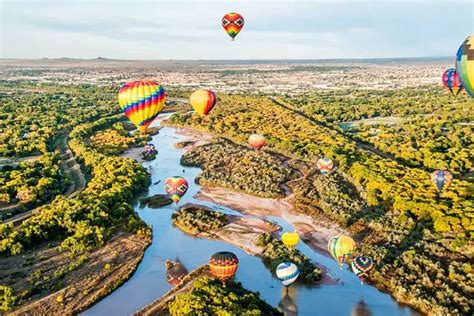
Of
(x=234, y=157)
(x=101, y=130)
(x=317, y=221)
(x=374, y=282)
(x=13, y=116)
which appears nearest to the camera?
(x=374, y=282)

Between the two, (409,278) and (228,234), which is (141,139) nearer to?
(228,234)

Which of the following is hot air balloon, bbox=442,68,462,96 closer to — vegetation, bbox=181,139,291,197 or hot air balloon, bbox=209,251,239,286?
vegetation, bbox=181,139,291,197

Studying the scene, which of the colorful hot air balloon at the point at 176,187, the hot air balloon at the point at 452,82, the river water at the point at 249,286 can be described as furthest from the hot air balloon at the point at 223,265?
the hot air balloon at the point at 452,82

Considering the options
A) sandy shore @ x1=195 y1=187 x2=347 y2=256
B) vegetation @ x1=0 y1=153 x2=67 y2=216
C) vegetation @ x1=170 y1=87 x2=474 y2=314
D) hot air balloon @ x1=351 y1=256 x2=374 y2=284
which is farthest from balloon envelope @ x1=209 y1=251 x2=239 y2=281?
vegetation @ x1=0 y1=153 x2=67 y2=216

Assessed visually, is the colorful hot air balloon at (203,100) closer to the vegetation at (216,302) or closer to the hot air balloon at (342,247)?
the hot air balloon at (342,247)

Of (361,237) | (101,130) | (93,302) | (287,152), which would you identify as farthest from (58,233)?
(101,130)

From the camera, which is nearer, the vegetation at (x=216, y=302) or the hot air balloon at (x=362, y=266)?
the vegetation at (x=216, y=302)
